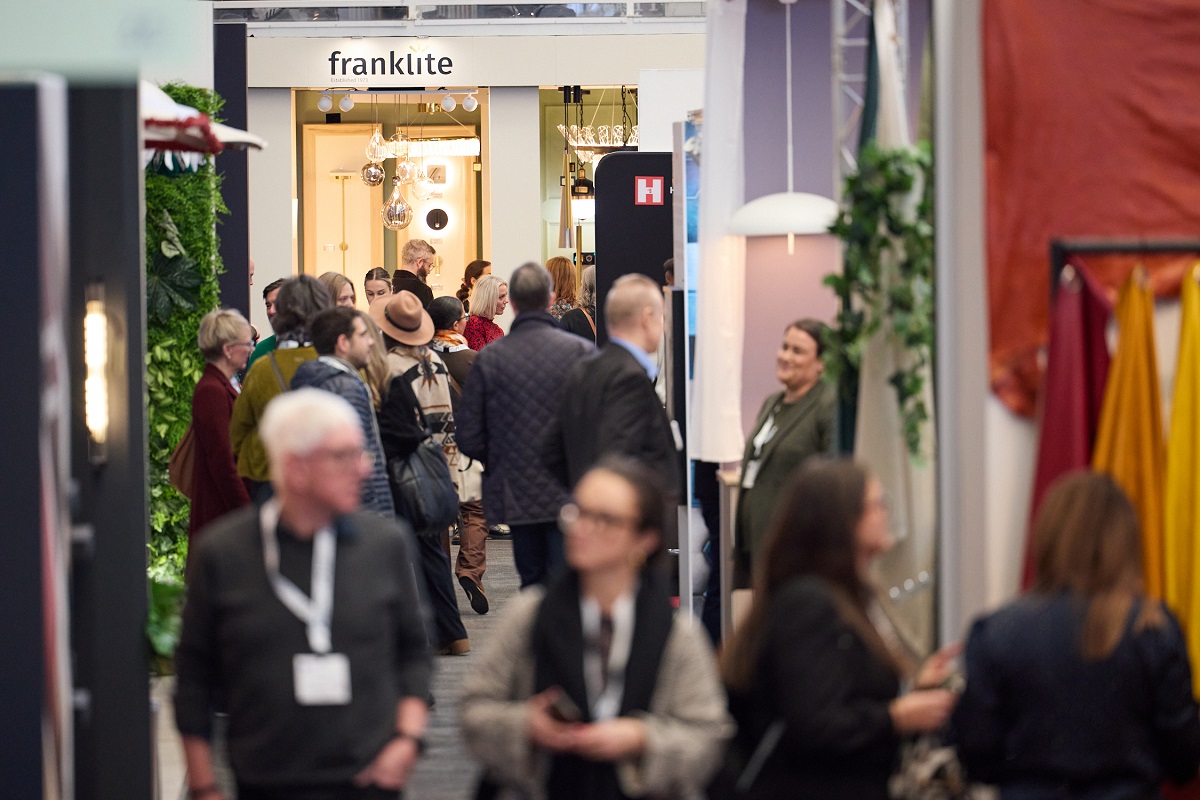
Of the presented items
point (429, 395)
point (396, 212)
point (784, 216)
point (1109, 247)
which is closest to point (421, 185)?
point (396, 212)

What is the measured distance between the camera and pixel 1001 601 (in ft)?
11.9

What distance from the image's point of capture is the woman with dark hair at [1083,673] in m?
2.81

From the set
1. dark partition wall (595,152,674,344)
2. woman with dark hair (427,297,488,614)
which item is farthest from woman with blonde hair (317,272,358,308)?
dark partition wall (595,152,674,344)

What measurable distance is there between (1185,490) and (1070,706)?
33.5 inches

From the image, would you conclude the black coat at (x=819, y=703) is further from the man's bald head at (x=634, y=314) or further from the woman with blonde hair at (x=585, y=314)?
the woman with blonde hair at (x=585, y=314)

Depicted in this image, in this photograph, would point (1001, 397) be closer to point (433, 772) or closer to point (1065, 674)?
point (1065, 674)

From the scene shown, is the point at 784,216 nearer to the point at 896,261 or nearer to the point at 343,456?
→ the point at 896,261

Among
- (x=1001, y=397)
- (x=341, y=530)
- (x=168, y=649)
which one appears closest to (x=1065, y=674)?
(x=1001, y=397)

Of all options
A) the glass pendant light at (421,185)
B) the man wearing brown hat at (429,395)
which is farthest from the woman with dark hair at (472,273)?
the man wearing brown hat at (429,395)

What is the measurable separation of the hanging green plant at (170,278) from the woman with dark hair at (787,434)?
2.99m

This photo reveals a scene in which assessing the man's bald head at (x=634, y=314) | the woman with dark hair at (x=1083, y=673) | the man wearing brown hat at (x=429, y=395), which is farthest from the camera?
the man wearing brown hat at (x=429, y=395)

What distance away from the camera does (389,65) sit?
15.1m

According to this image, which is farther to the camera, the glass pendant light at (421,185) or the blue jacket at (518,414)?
the glass pendant light at (421,185)

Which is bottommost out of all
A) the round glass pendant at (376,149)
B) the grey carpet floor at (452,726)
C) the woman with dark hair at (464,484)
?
the grey carpet floor at (452,726)
